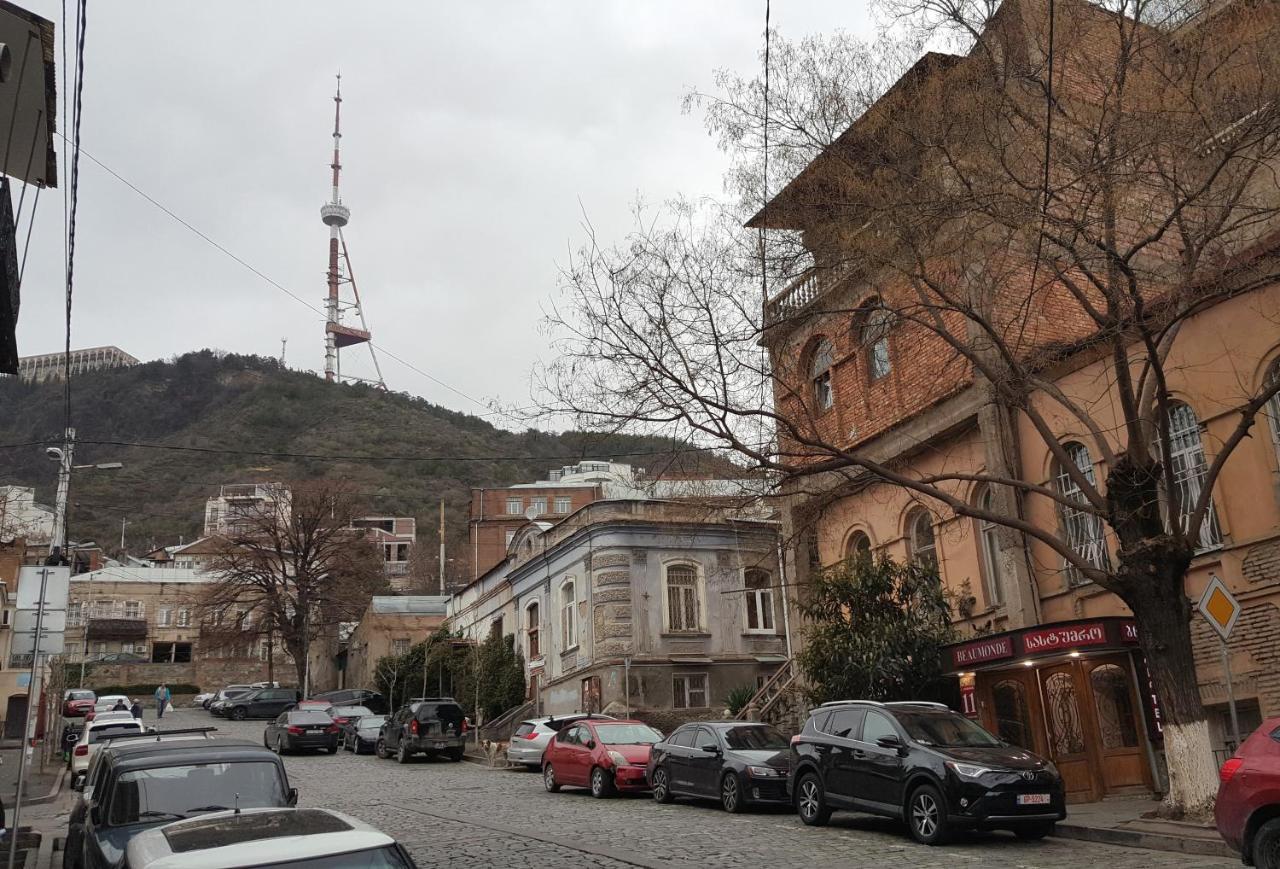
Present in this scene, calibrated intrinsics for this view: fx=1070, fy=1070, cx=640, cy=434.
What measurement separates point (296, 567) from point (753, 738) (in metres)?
47.0

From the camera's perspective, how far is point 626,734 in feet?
70.8

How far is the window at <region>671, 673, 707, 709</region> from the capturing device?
34.6m

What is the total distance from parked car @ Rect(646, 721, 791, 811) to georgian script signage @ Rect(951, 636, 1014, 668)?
3438 millimetres

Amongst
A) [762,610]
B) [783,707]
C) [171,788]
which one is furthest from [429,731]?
[171,788]

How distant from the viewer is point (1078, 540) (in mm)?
18688

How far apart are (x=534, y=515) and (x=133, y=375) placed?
53996mm

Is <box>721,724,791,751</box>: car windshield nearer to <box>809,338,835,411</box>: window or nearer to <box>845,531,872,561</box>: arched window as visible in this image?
<box>845,531,872,561</box>: arched window

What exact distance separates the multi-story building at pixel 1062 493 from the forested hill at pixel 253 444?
66.0 m

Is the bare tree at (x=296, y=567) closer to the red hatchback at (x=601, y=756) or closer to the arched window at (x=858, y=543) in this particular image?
the red hatchback at (x=601, y=756)

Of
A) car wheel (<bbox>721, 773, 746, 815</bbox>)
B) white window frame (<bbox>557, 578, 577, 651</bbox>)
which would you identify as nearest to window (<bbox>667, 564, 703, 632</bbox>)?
white window frame (<bbox>557, 578, 577, 651</bbox>)

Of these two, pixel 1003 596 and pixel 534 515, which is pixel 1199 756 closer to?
pixel 1003 596

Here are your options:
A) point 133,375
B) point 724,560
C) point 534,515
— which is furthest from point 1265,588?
point 133,375

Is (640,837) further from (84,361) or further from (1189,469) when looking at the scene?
(84,361)

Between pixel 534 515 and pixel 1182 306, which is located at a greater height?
pixel 534 515
